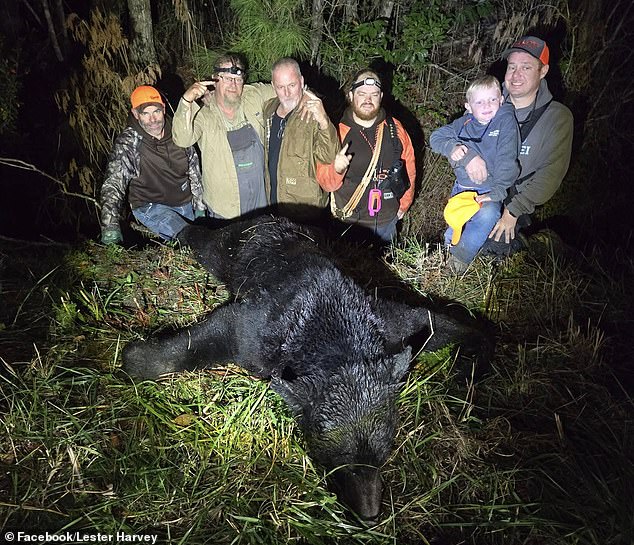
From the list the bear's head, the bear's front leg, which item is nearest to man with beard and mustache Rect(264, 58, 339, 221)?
the bear's front leg

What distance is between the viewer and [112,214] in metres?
5.45

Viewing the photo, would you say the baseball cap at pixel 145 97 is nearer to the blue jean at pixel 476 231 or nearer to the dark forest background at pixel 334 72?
the dark forest background at pixel 334 72

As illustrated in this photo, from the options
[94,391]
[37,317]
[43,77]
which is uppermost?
[43,77]

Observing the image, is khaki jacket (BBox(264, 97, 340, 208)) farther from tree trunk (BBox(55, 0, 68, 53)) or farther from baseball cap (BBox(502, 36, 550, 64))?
tree trunk (BBox(55, 0, 68, 53))

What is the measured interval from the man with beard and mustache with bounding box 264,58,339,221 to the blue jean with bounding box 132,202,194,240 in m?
1.26

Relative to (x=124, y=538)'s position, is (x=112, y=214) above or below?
above

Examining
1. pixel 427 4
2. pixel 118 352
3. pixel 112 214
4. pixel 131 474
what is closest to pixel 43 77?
pixel 112 214

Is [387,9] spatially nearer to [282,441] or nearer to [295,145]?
[295,145]

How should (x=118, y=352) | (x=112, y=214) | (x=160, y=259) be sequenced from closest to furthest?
1. (x=118, y=352)
2. (x=160, y=259)
3. (x=112, y=214)

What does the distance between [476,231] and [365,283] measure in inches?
50.9

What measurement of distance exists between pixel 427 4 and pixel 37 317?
6133mm

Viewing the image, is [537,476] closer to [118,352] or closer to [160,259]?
[118,352]

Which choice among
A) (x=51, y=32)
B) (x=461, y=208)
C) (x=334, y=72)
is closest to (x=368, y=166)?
(x=461, y=208)

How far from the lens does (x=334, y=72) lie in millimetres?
6695
